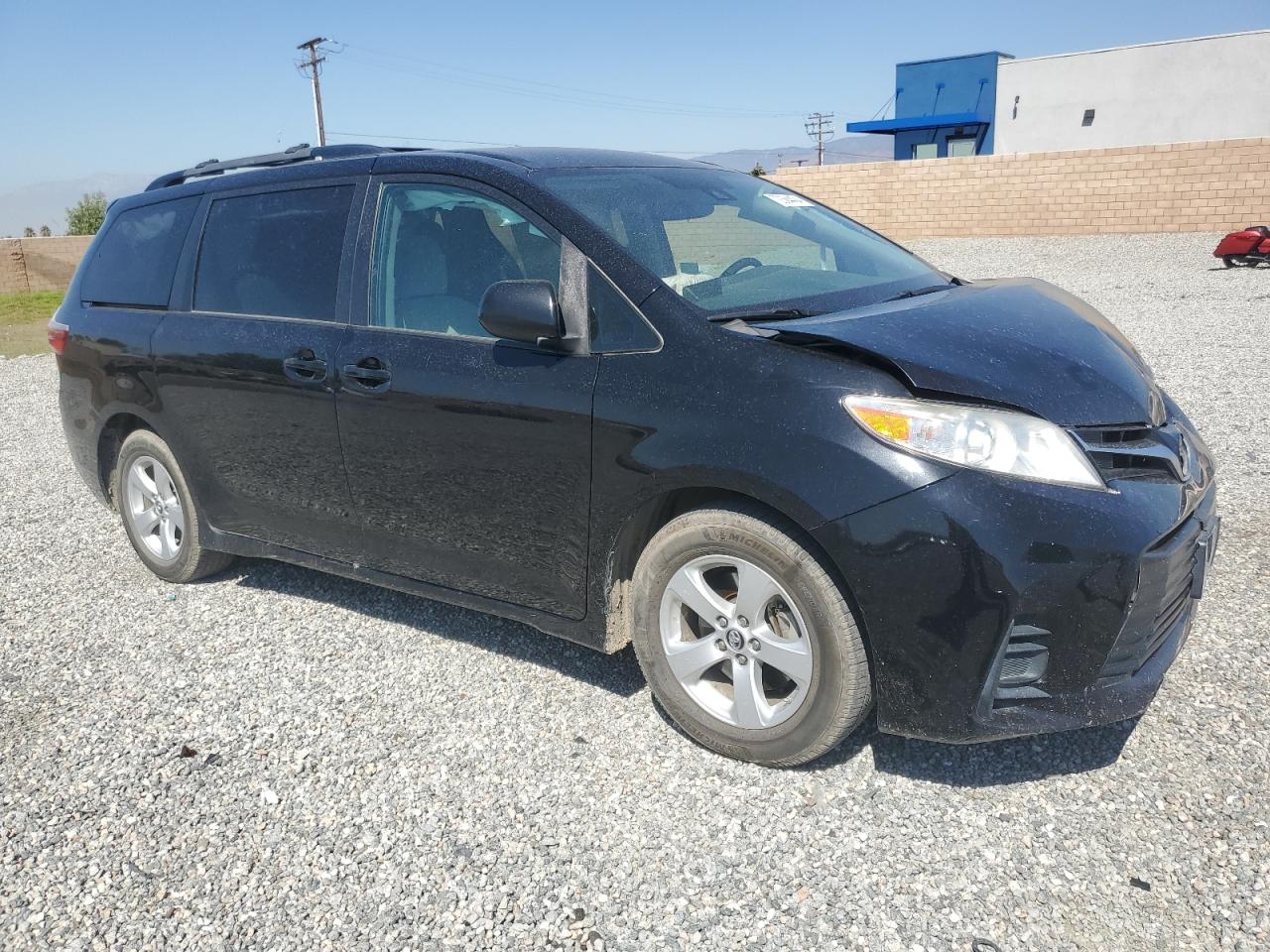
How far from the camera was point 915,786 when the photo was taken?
2.95 metres

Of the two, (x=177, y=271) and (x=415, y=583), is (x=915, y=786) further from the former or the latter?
(x=177, y=271)

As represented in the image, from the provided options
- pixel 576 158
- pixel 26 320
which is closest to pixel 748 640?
pixel 576 158

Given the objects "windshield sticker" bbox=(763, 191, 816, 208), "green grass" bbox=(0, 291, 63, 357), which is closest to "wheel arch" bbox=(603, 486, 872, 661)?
"windshield sticker" bbox=(763, 191, 816, 208)

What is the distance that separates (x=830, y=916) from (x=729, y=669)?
84 cm

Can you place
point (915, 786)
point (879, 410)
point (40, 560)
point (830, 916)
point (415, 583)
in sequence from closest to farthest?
point (830, 916) < point (879, 410) < point (915, 786) < point (415, 583) < point (40, 560)

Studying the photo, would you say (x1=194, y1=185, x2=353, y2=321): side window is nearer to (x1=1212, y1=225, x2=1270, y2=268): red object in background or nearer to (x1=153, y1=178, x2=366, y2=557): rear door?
(x1=153, y1=178, x2=366, y2=557): rear door

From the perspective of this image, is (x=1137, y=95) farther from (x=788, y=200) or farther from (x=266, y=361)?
(x=266, y=361)

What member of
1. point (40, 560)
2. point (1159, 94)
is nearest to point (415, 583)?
point (40, 560)

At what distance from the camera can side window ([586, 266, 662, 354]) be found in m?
3.05

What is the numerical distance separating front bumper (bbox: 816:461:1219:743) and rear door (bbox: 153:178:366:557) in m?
2.17

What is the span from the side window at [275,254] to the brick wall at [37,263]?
111ft

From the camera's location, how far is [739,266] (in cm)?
352

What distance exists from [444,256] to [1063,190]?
2243 cm

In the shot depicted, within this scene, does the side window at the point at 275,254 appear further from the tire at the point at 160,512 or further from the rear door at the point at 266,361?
the tire at the point at 160,512
